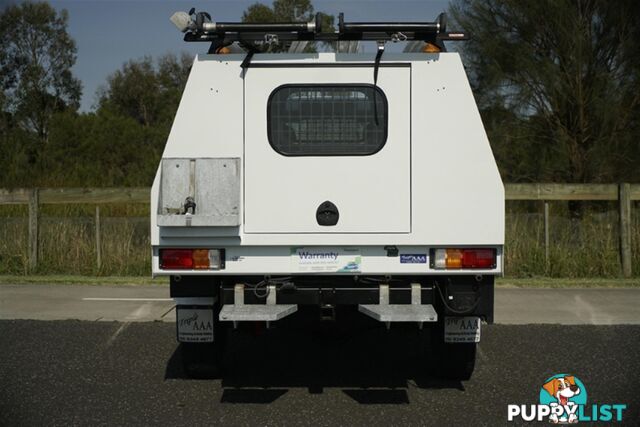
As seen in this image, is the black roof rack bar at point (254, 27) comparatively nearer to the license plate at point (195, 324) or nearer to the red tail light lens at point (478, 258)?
the red tail light lens at point (478, 258)

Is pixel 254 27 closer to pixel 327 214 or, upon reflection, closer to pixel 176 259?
pixel 327 214

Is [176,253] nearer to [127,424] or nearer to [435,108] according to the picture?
[127,424]

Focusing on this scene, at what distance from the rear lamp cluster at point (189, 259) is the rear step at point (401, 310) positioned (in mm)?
1075

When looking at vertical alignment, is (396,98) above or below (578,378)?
above

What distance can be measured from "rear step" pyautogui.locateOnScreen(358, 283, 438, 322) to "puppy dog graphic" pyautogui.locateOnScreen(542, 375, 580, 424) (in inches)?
45.0

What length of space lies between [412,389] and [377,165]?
1.81 m

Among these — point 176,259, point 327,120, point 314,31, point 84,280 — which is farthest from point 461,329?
point 84,280

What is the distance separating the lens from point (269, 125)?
5344 mm

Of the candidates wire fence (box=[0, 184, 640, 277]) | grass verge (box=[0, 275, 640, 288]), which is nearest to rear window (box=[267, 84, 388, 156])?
grass verge (box=[0, 275, 640, 288])

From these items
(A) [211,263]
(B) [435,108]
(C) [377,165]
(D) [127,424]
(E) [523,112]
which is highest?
(E) [523,112]

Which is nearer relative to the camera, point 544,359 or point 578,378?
point 578,378

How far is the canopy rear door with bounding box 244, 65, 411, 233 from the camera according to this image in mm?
5258

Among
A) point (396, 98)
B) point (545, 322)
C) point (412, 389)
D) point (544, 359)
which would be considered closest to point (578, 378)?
point (544, 359)

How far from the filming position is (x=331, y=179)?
17.3 ft
